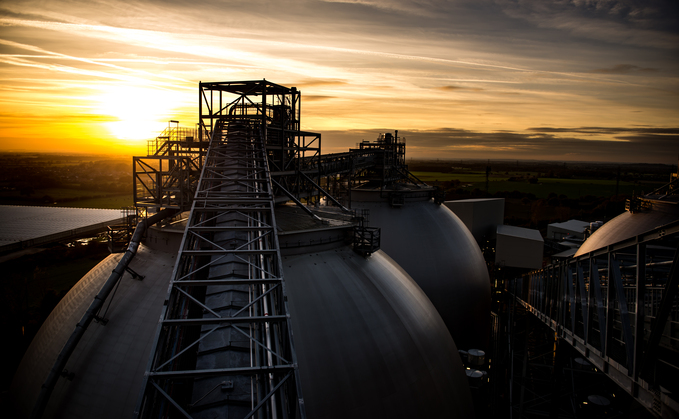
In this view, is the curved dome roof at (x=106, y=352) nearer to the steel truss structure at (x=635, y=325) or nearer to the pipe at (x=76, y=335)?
the pipe at (x=76, y=335)

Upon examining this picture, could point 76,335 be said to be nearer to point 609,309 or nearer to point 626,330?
point 626,330

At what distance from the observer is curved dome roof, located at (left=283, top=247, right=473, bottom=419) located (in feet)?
38.1

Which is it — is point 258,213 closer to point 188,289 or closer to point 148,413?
point 188,289

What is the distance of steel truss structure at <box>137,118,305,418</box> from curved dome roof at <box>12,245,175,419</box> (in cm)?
259

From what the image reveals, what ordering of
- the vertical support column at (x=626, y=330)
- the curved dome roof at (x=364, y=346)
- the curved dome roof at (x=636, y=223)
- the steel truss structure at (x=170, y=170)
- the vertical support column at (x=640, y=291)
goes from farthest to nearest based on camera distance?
the curved dome roof at (x=636, y=223) < the steel truss structure at (x=170, y=170) < the curved dome roof at (x=364, y=346) < the vertical support column at (x=626, y=330) < the vertical support column at (x=640, y=291)

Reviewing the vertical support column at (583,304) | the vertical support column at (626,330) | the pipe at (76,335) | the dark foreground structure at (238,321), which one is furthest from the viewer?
the vertical support column at (583,304)

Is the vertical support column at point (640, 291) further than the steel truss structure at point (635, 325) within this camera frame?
Yes

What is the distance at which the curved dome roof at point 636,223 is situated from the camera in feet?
82.9

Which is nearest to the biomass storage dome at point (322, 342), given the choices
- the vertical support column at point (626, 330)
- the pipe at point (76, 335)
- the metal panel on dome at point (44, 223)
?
the pipe at point (76, 335)

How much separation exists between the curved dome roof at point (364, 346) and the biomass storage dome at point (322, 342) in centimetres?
3

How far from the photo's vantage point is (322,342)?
39.2ft

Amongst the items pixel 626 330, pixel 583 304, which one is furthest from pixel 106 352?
pixel 583 304

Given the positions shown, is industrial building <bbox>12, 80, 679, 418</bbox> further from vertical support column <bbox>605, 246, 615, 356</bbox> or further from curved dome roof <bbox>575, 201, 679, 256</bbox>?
curved dome roof <bbox>575, 201, 679, 256</bbox>

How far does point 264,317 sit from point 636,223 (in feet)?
95.0
